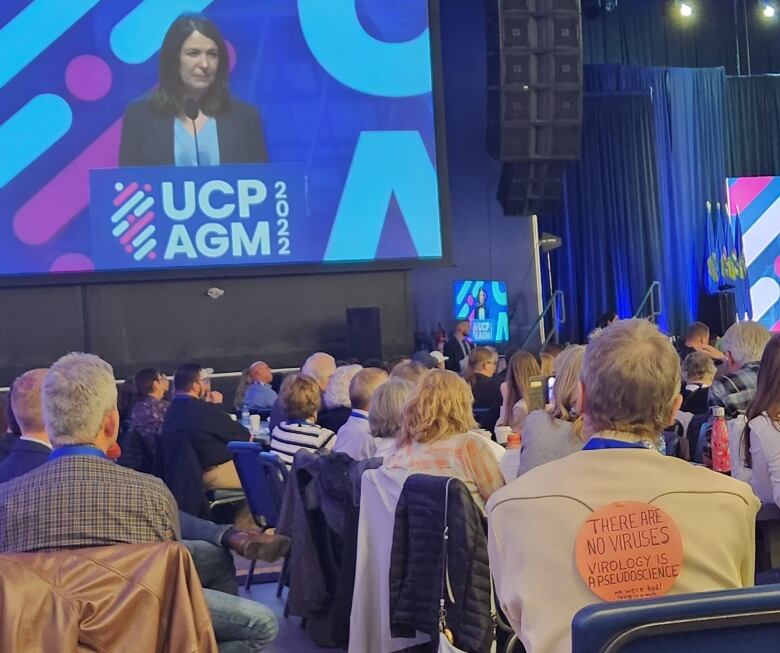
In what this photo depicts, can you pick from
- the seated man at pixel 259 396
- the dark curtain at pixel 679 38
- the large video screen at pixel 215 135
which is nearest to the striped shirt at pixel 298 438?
the seated man at pixel 259 396

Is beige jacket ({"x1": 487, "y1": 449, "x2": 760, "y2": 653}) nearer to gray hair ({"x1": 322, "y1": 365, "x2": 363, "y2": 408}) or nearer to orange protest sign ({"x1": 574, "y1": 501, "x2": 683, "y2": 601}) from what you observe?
orange protest sign ({"x1": 574, "y1": 501, "x2": 683, "y2": 601})

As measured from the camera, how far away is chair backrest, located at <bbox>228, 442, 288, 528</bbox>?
173 inches

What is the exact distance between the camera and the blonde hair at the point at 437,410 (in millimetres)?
3365

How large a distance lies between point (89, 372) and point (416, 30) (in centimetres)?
781

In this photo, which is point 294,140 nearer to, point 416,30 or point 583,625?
→ point 416,30

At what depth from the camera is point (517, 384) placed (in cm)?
512

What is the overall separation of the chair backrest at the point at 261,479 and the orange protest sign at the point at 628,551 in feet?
9.17

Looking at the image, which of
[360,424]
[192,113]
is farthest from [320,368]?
[192,113]

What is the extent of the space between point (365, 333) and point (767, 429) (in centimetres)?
702

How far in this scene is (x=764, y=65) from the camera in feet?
47.0

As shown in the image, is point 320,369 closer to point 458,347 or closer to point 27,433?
point 27,433

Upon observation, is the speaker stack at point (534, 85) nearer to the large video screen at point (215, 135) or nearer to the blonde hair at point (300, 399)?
the large video screen at point (215, 135)

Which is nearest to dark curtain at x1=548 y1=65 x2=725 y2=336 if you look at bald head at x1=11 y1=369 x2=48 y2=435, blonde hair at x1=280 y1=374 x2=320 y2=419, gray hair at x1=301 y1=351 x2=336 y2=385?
gray hair at x1=301 y1=351 x2=336 y2=385

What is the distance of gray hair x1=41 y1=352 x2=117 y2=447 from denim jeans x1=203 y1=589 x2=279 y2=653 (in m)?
0.46
